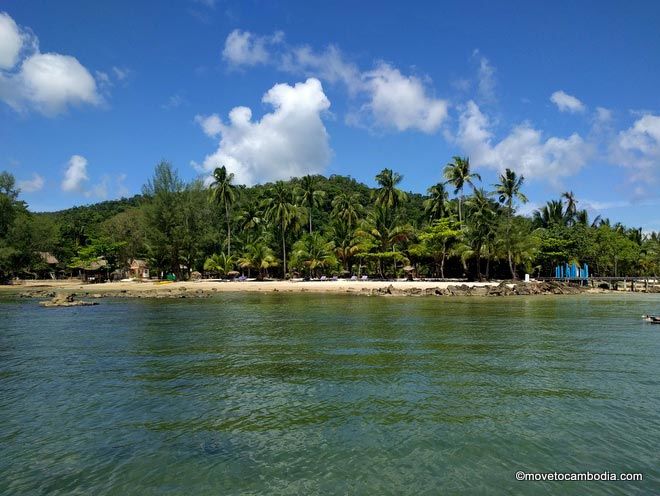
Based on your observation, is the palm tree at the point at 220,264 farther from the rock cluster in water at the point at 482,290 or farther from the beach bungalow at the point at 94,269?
the rock cluster in water at the point at 482,290

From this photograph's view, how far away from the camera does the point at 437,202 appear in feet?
240

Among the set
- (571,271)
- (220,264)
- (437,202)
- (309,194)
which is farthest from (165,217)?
(571,271)

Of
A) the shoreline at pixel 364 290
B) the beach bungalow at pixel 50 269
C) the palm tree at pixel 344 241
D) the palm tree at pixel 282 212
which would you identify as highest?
the palm tree at pixel 282 212

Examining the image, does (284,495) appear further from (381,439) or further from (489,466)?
(489,466)

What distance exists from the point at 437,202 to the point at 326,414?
66.9 meters

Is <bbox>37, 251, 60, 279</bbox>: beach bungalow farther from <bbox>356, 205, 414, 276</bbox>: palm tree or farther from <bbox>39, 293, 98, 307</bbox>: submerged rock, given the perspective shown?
<bbox>356, 205, 414, 276</bbox>: palm tree

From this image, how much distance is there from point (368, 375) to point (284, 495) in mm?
6557

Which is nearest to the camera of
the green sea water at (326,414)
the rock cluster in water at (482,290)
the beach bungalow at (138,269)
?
the green sea water at (326,414)

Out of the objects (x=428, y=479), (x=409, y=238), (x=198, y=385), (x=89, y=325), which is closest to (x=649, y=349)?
(x=428, y=479)

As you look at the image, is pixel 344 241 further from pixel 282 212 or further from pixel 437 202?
pixel 437 202

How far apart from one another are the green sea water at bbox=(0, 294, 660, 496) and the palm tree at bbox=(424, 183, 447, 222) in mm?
54835

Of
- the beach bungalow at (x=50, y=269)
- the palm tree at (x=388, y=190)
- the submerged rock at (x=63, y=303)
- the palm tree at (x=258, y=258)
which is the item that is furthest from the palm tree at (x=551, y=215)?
the beach bungalow at (x=50, y=269)

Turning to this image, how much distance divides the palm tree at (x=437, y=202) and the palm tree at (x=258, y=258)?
26684mm

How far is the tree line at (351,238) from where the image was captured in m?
61.6
